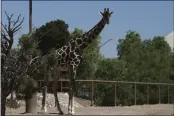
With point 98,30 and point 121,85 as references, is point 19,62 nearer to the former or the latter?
point 98,30

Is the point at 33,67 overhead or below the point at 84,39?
below

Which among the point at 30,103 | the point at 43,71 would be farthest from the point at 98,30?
the point at 30,103

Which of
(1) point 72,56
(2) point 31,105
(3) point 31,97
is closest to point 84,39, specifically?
(1) point 72,56

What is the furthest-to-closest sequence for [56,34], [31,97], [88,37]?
[56,34], [88,37], [31,97]

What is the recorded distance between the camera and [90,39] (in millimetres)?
15656

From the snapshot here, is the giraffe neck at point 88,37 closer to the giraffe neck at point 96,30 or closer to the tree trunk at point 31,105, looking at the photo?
the giraffe neck at point 96,30

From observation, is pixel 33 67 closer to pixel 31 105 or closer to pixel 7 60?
pixel 7 60

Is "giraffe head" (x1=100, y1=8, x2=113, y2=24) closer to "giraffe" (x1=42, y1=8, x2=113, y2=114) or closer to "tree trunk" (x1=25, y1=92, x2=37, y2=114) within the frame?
"giraffe" (x1=42, y1=8, x2=113, y2=114)

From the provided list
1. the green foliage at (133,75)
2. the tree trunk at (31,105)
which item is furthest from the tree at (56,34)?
the tree trunk at (31,105)

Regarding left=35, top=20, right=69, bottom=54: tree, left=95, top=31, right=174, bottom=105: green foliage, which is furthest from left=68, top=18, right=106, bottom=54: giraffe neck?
left=35, top=20, right=69, bottom=54: tree

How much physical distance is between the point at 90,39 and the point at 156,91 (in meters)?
12.0

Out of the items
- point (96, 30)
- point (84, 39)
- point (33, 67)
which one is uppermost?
point (96, 30)

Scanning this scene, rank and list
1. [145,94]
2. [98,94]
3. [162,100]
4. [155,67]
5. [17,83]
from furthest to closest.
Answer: [155,67]
[162,100]
[145,94]
[98,94]
[17,83]

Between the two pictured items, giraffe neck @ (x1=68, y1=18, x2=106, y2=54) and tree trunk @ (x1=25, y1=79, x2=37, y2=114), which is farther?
giraffe neck @ (x1=68, y1=18, x2=106, y2=54)
